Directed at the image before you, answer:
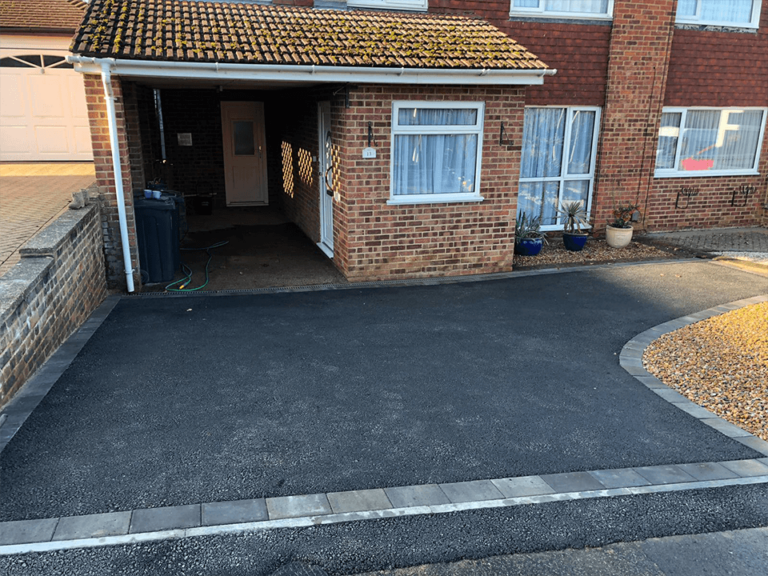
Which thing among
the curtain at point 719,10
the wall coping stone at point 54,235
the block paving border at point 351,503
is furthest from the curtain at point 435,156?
the curtain at point 719,10

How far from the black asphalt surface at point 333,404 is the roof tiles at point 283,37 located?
317cm

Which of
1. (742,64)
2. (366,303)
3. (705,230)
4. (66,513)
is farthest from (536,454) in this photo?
(742,64)

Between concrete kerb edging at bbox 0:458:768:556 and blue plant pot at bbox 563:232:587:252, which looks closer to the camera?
concrete kerb edging at bbox 0:458:768:556

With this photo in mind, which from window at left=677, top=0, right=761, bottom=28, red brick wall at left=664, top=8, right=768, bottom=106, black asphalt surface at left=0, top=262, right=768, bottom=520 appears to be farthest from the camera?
red brick wall at left=664, top=8, right=768, bottom=106

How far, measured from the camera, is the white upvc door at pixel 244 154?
14.4 meters

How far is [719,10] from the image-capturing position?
38.9 feet

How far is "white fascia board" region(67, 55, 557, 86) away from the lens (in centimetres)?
720

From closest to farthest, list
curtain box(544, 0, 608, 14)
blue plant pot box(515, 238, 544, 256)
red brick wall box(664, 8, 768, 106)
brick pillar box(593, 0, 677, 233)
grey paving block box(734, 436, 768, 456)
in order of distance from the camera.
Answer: grey paving block box(734, 436, 768, 456), blue plant pot box(515, 238, 544, 256), curtain box(544, 0, 608, 14), brick pillar box(593, 0, 677, 233), red brick wall box(664, 8, 768, 106)

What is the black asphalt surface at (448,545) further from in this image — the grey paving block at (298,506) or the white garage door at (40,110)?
the white garage door at (40,110)

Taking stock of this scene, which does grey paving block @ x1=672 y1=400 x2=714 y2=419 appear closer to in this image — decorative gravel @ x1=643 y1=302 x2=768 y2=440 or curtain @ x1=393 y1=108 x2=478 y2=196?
decorative gravel @ x1=643 y1=302 x2=768 y2=440

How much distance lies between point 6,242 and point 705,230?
1273cm

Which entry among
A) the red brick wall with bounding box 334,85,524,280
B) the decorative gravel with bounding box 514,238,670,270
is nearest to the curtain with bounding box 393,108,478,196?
the red brick wall with bounding box 334,85,524,280

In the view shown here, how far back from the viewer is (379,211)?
8898 millimetres

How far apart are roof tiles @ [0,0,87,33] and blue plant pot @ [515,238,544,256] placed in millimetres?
10499
